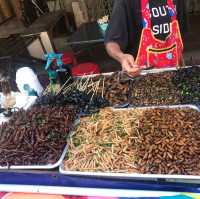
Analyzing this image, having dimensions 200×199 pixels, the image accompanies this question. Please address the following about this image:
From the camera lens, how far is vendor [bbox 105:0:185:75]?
7.97 ft

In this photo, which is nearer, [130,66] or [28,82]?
[130,66]

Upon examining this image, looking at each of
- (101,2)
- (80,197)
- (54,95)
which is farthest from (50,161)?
(101,2)

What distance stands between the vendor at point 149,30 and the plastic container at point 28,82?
700mm

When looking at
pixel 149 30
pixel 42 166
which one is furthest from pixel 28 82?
pixel 149 30

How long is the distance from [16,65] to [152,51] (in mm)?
3635

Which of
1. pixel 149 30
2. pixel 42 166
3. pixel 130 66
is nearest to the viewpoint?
pixel 42 166

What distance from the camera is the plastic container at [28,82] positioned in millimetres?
2459

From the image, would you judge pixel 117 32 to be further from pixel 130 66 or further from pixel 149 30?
pixel 130 66

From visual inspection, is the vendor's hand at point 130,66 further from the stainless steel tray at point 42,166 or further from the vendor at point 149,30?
the stainless steel tray at point 42,166

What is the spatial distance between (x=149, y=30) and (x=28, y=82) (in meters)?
1.13

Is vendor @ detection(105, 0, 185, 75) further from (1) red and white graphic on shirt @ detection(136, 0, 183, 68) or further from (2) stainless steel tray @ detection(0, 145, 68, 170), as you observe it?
(2) stainless steel tray @ detection(0, 145, 68, 170)

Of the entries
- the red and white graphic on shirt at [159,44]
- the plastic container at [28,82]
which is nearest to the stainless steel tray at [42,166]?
the plastic container at [28,82]

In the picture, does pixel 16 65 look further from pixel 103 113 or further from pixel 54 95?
pixel 103 113

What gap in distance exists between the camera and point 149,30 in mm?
2479
